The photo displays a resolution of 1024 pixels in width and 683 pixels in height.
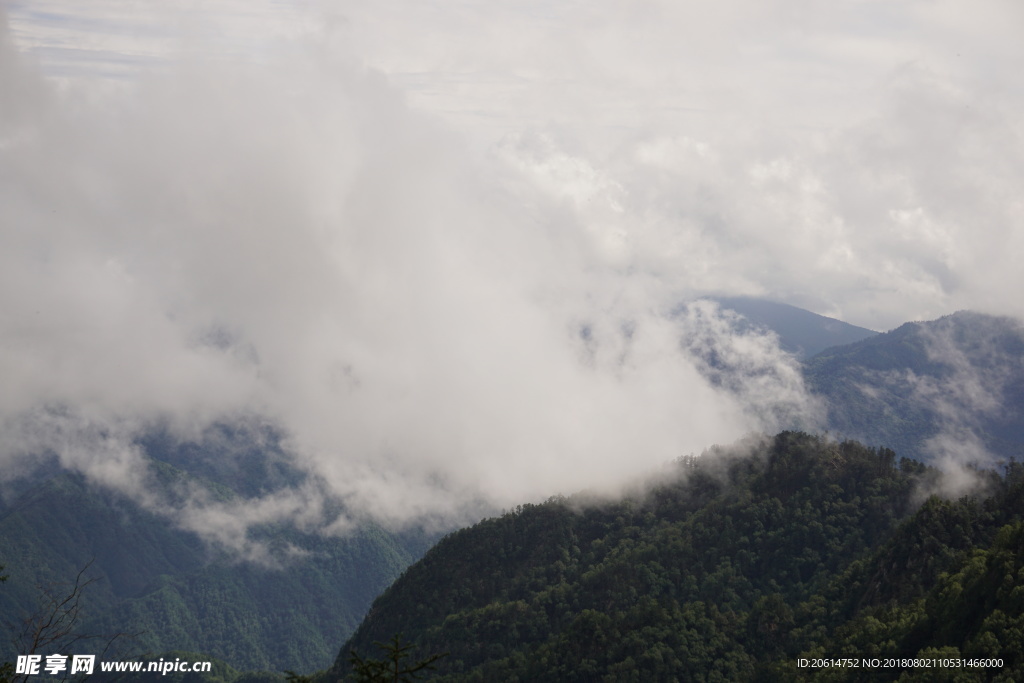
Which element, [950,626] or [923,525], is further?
[923,525]

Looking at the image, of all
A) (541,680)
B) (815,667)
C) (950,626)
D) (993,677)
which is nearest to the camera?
(993,677)

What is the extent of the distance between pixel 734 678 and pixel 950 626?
51.9 metres

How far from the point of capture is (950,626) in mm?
138875

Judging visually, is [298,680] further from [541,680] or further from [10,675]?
[541,680]

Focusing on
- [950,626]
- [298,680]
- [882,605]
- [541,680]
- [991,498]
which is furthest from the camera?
[541,680]

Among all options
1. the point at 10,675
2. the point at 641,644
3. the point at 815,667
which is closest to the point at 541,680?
the point at 641,644

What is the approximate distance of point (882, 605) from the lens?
6604 inches

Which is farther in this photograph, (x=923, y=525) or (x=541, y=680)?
(x=541, y=680)

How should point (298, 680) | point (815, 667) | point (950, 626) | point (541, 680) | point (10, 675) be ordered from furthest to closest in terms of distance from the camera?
point (541, 680), point (815, 667), point (950, 626), point (10, 675), point (298, 680)

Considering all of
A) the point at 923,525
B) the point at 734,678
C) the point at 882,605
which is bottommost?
the point at 734,678

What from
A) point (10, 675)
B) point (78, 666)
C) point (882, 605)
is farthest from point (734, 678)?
point (10, 675)

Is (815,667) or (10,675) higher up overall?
(10,675)

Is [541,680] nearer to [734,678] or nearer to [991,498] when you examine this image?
[734,678]

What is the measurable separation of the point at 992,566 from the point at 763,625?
193 ft
